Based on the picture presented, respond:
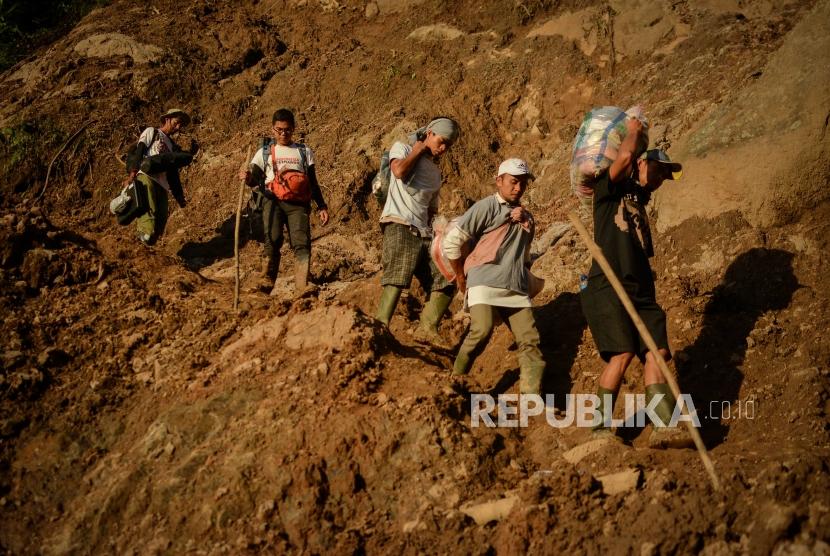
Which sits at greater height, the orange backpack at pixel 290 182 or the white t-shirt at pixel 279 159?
the white t-shirt at pixel 279 159

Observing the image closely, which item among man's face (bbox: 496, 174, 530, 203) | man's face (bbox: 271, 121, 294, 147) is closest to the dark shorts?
man's face (bbox: 496, 174, 530, 203)

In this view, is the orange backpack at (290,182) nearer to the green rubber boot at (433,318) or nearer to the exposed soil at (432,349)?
the exposed soil at (432,349)

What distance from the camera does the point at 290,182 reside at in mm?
7305

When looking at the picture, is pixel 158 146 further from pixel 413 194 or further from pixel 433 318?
pixel 433 318

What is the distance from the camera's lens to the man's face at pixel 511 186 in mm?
5379

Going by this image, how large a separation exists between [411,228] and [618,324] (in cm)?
225

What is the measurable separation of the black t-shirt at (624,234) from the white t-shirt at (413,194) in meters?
1.88

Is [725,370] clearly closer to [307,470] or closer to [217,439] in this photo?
[307,470]

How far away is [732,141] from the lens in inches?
262

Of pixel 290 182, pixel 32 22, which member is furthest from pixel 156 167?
pixel 32 22

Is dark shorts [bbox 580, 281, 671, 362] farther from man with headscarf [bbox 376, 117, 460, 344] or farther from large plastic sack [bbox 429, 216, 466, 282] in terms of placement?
man with headscarf [bbox 376, 117, 460, 344]

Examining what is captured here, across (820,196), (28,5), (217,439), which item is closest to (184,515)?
(217,439)

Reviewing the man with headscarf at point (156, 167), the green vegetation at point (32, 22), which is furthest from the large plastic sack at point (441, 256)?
the green vegetation at point (32, 22)

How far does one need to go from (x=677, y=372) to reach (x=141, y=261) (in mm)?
5448
